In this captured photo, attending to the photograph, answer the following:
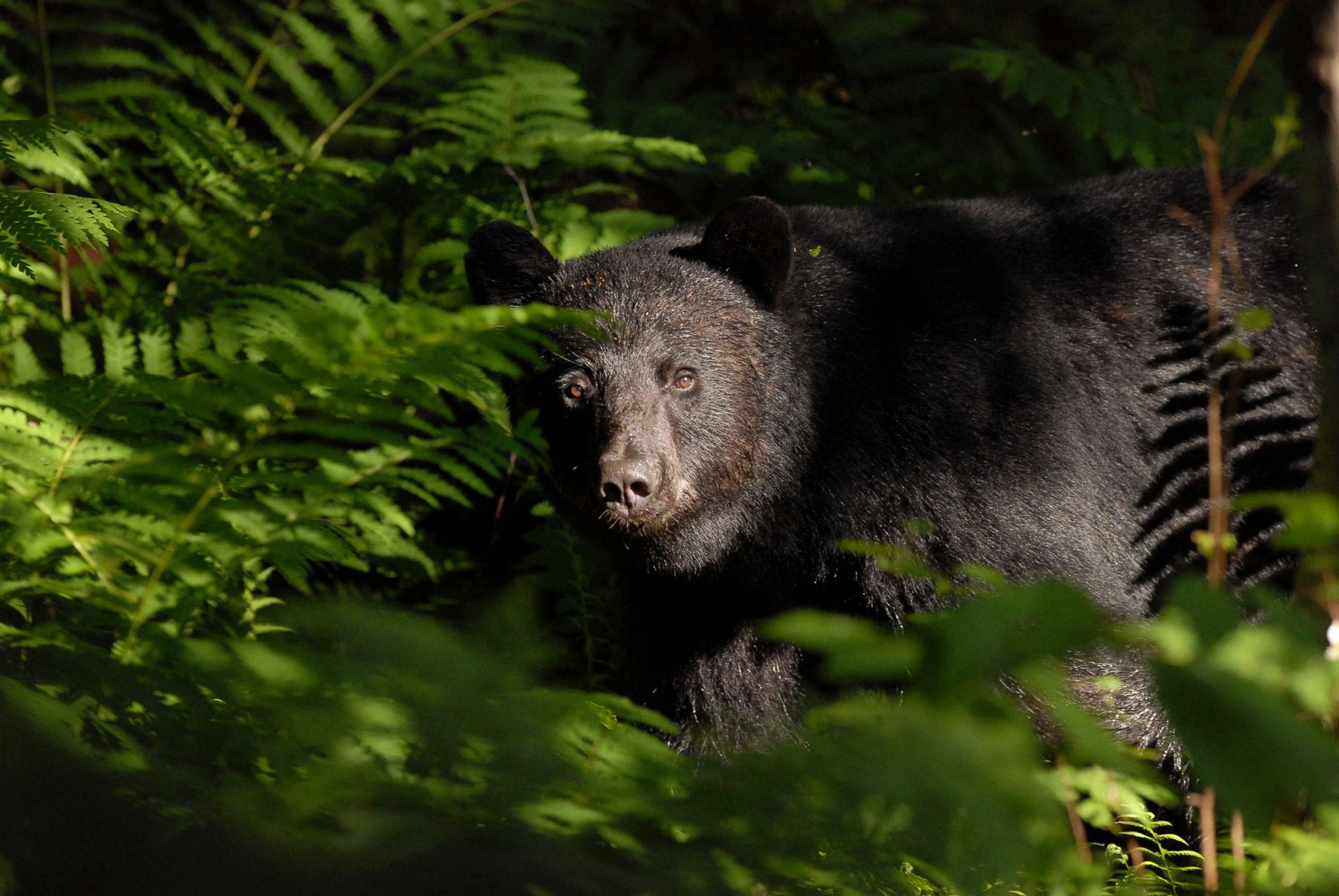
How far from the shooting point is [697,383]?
16.0ft

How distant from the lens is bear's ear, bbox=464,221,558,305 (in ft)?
16.8

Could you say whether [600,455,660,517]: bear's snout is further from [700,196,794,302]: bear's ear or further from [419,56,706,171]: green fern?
[419,56,706,171]: green fern

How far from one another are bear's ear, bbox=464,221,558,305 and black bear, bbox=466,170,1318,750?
12 mm

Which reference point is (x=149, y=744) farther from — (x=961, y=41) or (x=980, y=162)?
(x=961, y=41)

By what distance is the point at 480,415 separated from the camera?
21.0ft

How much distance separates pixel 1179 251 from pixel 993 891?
3663 mm

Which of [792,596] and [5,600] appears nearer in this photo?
[5,600]

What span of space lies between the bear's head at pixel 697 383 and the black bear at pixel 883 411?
11 millimetres

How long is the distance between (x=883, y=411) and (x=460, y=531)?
2.96 metres

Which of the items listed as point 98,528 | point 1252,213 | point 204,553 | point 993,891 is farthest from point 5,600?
point 1252,213

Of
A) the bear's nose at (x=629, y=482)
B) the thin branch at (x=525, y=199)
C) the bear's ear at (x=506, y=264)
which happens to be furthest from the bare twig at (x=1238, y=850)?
the thin branch at (x=525, y=199)

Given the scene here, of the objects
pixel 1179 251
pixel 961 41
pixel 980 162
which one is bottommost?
pixel 1179 251

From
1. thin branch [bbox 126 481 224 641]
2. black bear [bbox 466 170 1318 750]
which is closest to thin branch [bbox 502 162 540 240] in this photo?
black bear [bbox 466 170 1318 750]

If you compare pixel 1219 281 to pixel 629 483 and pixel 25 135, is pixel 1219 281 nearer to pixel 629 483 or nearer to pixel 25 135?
pixel 629 483
